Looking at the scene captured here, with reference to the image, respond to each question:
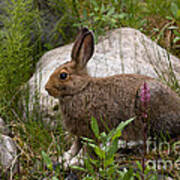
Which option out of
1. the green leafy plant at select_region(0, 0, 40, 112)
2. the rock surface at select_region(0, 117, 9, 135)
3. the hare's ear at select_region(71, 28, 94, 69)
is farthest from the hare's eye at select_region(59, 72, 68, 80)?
the rock surface at select_region(0, 117, 9, 135)

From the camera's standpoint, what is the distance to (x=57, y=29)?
21.0 feet

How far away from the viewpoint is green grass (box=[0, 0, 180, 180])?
14.0 feet

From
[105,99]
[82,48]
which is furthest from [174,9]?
[105,99]

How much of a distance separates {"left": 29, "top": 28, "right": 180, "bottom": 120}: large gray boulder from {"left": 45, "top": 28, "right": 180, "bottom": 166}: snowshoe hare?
56 cm

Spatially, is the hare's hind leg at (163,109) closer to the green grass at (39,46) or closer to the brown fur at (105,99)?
the brown fur at (105,99)

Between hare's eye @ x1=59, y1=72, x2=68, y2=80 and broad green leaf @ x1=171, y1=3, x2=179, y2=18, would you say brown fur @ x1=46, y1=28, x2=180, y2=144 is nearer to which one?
hare's eye @ x1=59, y1=72, x2=68, y2=80

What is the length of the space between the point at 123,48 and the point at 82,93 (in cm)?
172

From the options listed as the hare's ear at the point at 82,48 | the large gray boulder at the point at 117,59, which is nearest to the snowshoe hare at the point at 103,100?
the hare's ear at the point at 82,48

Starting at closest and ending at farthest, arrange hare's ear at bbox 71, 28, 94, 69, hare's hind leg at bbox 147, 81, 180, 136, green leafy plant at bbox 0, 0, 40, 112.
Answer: hare's hind leg at bbox 147, 81, 180, 136
hare's ear at bbox 71, 28, 94, 69
green leafy plant at bbox 0, 0, 40, 112

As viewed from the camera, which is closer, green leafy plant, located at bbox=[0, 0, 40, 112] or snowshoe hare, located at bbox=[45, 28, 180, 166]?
snowshoe hare, located at bbox=[45, 28, 180, 166]

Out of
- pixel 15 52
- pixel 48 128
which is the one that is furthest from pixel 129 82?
pixel 15 52

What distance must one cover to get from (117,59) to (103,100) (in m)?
1.48

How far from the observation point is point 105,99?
13.6ft

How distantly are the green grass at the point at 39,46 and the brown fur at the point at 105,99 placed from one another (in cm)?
33
